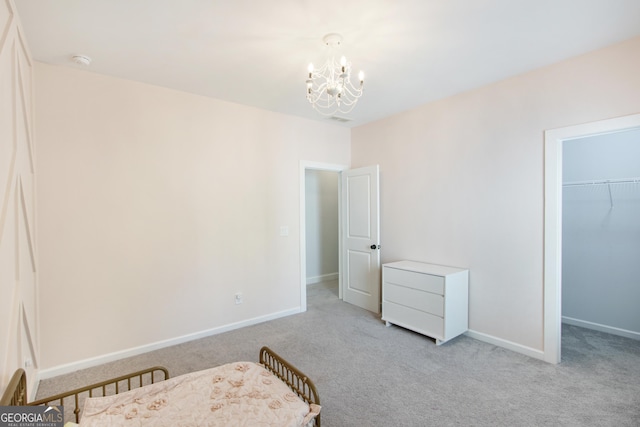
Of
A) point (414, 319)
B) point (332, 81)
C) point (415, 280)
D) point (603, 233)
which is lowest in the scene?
point (414, 319)

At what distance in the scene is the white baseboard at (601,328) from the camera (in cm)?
322

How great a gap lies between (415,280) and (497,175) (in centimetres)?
140

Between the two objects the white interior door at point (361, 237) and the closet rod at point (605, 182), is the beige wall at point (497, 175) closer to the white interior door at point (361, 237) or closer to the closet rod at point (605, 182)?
the white interior door at point (361, 237)

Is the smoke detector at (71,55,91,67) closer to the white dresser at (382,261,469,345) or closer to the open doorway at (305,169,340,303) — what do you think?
the white dresser at (382,261,469,345)

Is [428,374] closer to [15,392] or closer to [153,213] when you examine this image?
[15,392]

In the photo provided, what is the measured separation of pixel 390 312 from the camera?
3701mm

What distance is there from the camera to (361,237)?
443 centimetres

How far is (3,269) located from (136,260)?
1.38 meters

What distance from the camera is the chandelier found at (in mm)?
2170

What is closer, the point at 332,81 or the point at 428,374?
the point at 332,81

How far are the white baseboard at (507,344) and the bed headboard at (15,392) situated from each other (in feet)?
12.0

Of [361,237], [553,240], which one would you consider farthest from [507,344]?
[361,237]

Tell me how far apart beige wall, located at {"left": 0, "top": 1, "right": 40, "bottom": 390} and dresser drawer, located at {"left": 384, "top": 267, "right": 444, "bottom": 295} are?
3269 millimetres

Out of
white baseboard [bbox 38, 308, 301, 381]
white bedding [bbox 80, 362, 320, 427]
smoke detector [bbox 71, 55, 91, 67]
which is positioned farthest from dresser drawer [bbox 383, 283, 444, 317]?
smoke detector [bbox 71, 55, 91, 67]
